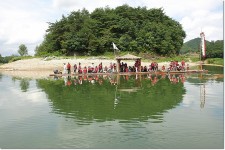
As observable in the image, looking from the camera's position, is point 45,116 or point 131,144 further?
point 45,116

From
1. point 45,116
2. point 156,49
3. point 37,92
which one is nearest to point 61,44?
point 156,49

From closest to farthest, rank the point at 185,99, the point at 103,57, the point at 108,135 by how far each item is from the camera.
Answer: the point at 108,135
the point at 185,99
the point at 103,57

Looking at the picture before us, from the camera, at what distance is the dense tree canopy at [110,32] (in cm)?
5041

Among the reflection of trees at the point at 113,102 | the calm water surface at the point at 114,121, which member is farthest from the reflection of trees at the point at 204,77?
the calm water surface at the point at 114,121

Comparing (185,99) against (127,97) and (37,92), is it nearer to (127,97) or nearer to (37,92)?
(127,97)

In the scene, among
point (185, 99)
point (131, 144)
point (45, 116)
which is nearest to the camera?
point (131, 144)

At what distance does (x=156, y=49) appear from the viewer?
178 feet

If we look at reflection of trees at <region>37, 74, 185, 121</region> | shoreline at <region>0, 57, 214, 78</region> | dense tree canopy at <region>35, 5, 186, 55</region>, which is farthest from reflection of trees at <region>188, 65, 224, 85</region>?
dense tree canopy at <region>35, 5, 186, 55</region>

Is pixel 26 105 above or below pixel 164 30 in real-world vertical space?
below

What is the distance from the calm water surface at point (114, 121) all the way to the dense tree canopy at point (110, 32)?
34056mm

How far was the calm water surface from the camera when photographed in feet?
27.5

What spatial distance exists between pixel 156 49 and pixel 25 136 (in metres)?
46.3

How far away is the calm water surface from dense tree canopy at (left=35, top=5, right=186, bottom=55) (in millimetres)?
34056

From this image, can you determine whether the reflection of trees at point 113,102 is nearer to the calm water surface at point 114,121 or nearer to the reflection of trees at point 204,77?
the calm water surface at point 114,121
